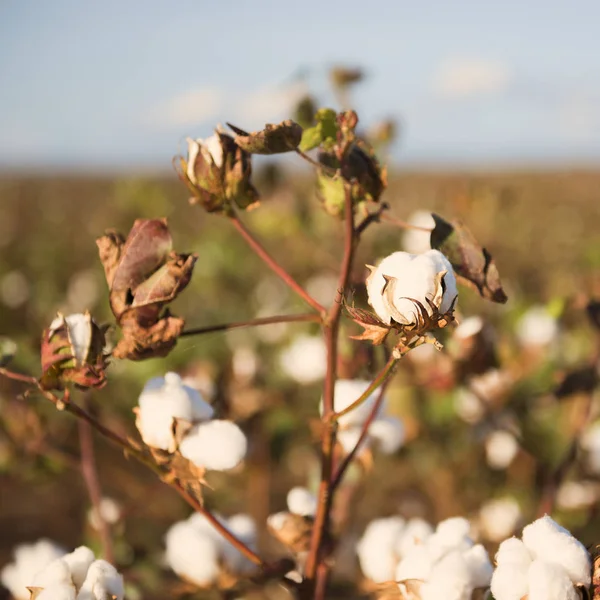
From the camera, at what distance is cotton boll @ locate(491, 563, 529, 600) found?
555mm

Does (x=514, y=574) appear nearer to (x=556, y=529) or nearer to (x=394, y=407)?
(x=556, y=529)

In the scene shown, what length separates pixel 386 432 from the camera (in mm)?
973

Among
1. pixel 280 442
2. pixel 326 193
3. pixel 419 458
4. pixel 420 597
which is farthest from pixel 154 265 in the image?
pixel 419 458

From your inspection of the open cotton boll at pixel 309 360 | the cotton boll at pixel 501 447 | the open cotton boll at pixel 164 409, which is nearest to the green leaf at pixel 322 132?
the open cotton boll at pixel 164 409

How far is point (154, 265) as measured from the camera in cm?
65

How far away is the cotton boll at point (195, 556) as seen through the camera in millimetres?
867

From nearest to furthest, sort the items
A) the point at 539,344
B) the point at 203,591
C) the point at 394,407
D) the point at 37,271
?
the point at 203,591, the point at 539,344, the point at 394,407, the point at 37,271

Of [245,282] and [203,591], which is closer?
[203,591]

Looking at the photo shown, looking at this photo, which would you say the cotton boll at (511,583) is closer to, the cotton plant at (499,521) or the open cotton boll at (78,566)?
the open cotton boll at (78,566)

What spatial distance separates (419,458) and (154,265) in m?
1.44

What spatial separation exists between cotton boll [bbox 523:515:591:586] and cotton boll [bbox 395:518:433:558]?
0.21m

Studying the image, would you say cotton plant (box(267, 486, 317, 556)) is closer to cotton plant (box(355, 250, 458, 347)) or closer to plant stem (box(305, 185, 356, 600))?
plant stem (box(305, 185, 356, 600))

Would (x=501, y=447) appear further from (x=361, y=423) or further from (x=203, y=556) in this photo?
(x=203, y=556)

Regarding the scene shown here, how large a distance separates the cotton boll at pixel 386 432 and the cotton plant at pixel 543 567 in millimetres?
395
